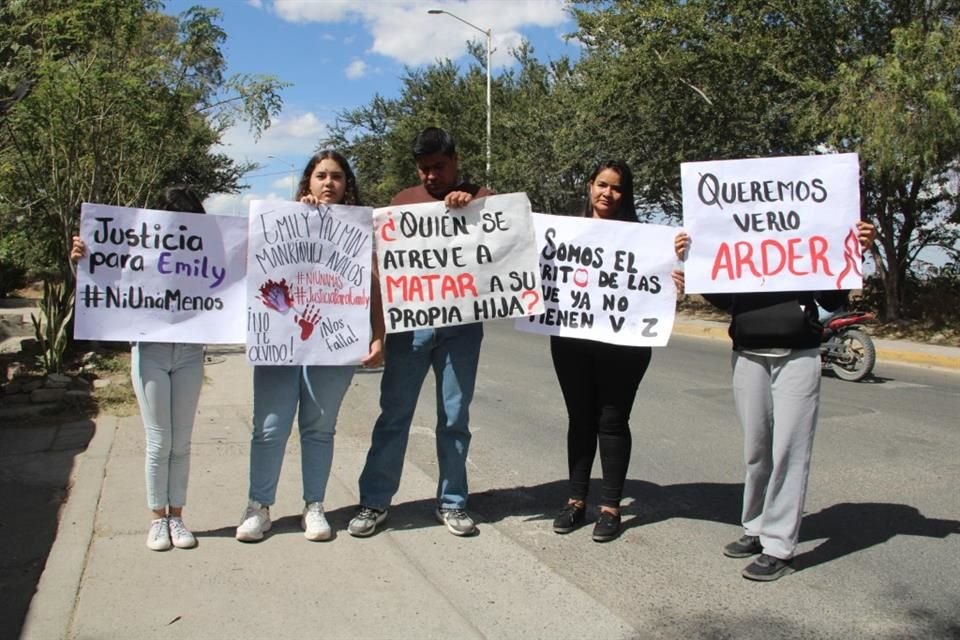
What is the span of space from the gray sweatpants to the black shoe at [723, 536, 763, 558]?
21cm

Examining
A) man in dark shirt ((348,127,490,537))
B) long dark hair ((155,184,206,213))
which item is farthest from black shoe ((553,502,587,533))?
long dark hair ((155,184,206,213))

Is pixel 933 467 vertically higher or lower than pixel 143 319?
lower

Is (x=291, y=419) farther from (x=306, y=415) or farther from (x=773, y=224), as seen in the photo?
(x=773, y=224)

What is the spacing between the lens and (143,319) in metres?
4.05

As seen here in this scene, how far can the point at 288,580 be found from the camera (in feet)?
12.2

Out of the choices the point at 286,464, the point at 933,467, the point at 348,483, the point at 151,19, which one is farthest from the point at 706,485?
the point at 151,19

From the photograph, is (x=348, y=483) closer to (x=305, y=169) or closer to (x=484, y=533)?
(x=484, y=533)

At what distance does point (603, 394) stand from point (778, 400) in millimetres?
873

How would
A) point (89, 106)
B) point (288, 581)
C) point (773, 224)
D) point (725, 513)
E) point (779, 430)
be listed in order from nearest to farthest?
point (288, 581), point (779, 430), point (773, 224), point (725, 513), point (89, 106)

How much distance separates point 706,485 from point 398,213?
109 inches

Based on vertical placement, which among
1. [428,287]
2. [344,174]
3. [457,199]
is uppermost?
[344,174]

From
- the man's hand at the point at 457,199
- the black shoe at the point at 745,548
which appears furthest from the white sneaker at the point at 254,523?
the black shoe at the point at 745,548

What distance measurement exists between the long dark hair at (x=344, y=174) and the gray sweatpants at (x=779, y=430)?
2066 millimetres

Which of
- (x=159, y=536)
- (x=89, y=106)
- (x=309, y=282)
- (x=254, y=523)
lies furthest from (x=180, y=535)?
(x=89, y=106)
